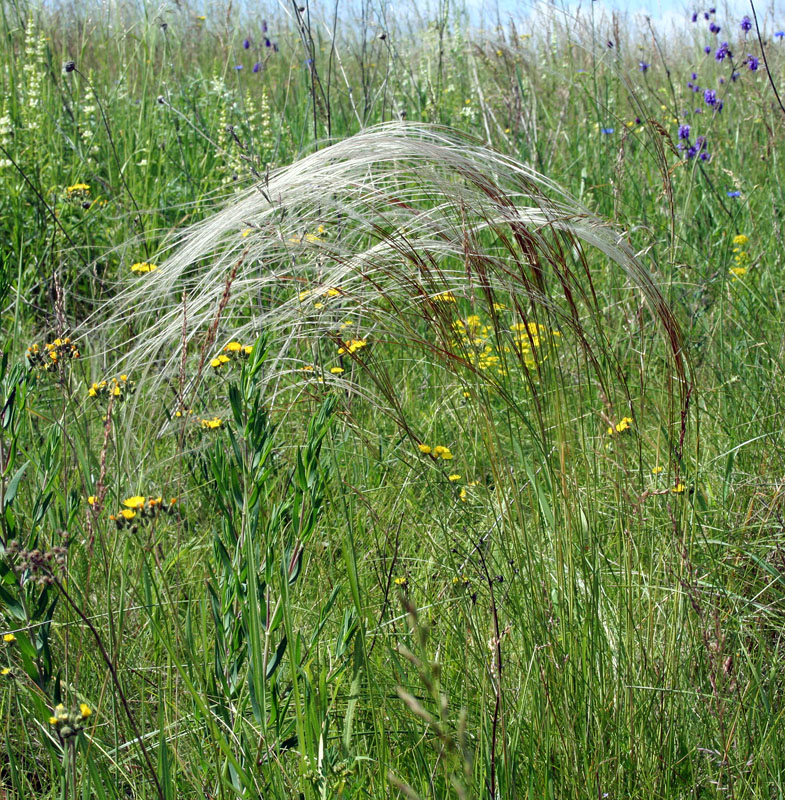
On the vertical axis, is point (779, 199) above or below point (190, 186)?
below

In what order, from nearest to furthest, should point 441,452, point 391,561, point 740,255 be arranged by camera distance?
point 391,561
point 441,452
point 740,255

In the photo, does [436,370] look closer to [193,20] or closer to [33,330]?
[33,330]

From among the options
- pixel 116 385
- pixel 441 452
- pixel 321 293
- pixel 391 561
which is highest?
pixel 321 293

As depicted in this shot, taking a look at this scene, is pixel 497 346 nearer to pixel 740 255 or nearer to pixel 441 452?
pixel 441 452

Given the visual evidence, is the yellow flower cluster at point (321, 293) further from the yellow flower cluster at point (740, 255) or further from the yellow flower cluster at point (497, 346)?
the yellow flower cluster at point (740, 255)

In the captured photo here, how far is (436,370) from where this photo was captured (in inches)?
98.0

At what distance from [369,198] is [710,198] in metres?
2.53

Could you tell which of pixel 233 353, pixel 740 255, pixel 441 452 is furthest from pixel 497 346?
pixel 740 255

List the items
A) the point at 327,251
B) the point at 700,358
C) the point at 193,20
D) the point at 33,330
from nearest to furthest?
the point at 327,251 < the point at 700,358 < the point at 33,330 < the point at 193,20

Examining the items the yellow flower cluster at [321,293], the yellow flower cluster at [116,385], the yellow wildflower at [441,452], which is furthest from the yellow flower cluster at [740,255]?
the yellow flower cluster at [116,385]

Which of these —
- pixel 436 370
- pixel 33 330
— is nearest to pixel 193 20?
pixel 33 330

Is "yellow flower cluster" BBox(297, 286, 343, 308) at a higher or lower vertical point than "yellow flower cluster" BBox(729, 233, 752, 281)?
higher

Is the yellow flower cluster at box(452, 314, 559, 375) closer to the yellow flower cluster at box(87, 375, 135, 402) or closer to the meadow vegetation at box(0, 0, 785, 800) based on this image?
the meadow vegetation at box(0, 0, 785, 800)

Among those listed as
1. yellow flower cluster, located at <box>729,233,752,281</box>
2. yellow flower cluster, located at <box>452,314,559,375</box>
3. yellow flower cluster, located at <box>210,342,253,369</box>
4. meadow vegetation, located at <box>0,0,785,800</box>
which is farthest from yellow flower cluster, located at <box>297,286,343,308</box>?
yellow flower cluster, located at <box>729,233,752,281</box>
